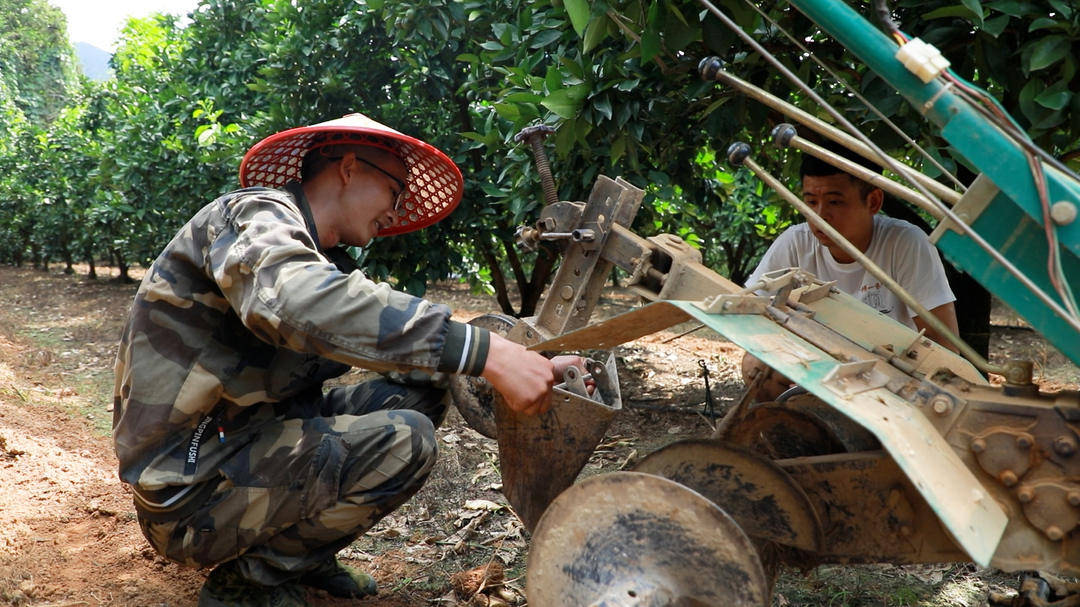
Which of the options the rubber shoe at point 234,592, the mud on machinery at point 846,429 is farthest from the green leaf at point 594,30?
→ the rubber shoe at point 234,592

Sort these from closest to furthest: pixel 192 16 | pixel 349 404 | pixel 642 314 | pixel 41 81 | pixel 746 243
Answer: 1. pixel 642 314
2. pixel 349 404
3. pixel 192 16
4. pixel 746 243
5. pixel 41 81

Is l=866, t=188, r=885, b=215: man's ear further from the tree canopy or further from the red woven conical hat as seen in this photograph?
the red woven conical hat

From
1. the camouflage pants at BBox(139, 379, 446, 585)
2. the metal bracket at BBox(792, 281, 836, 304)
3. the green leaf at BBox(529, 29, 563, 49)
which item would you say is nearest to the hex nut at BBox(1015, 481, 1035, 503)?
the metal bracket at BBox(792, 281, 836, 304)

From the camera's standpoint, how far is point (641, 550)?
2068 mm

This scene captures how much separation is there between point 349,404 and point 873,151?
2229mm

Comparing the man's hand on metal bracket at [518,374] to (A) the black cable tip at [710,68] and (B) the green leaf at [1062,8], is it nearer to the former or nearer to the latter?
(A) the black cable tip at [710,68]

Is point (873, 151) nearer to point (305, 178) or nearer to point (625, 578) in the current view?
point (625, 578)

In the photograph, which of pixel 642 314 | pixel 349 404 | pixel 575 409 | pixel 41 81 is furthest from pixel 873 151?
pixel 41 81

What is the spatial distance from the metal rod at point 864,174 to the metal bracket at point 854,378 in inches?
15.8

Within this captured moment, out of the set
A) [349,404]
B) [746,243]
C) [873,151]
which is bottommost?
[746,243]

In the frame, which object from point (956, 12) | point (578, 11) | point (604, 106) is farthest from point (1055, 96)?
point (604, 106)

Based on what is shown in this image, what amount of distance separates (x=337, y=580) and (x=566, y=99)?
2.15 meters

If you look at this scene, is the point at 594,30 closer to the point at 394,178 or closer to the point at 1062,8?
the point at 394,178

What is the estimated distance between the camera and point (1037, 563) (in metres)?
1.96
